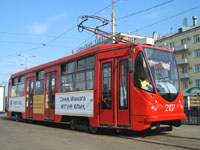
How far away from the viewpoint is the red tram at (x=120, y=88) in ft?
29.1

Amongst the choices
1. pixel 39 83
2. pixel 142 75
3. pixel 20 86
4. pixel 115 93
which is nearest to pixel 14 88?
pixel 20 86

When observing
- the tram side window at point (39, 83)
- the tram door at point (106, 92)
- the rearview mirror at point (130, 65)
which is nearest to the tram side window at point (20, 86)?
the tram side window at point (39, 83)

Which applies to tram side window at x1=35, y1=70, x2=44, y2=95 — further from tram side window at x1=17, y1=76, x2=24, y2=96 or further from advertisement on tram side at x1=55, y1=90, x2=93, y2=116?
tram side window at x1=17, y1=76, x2=24, y2=96

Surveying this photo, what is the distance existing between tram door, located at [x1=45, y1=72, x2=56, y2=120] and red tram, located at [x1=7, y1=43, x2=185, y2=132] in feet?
1.03

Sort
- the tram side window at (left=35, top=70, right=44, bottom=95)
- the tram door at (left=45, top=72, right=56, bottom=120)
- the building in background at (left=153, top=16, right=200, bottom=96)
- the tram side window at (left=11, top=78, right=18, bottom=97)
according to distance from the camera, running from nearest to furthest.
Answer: the tram door at (left=45, top=72, right=56, bottom=120)
the tram side window at (left=35, top=70, right=44, bottom=95)
the tram side window at (left=11, top=78, right=18, bottom=97)
the building in background at (left=153, top=16, right=200, bottom=96)

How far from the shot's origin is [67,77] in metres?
12.3

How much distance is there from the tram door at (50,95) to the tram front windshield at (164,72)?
584 centimetres

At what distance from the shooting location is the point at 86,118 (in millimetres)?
11047

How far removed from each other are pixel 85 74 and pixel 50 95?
341 cm

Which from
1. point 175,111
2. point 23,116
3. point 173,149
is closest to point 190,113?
point 175,111

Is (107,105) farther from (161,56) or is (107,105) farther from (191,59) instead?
(191,59)

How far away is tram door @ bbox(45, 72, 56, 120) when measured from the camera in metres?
13.3

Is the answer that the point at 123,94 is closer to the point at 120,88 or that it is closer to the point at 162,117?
the point at 120,88

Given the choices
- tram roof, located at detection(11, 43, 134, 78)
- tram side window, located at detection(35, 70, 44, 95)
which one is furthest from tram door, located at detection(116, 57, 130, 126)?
tram side window, located at detection(35, 70, 44, 95)
